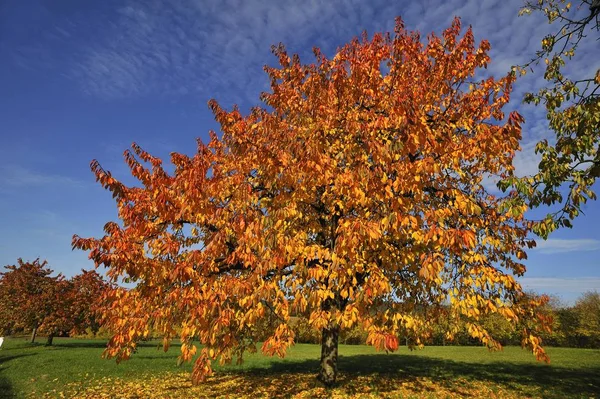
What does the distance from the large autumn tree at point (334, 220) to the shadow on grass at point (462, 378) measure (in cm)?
343

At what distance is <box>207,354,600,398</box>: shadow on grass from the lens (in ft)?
39.5

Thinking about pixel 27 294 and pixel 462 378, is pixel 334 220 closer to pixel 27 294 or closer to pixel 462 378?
pixel 462 378

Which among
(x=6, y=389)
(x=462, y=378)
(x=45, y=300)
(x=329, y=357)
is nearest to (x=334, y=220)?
(x=329, y=357)

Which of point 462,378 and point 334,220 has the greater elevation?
point 334,220

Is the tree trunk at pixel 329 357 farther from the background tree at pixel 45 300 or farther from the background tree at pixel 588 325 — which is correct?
the background tree at pixel 588 325

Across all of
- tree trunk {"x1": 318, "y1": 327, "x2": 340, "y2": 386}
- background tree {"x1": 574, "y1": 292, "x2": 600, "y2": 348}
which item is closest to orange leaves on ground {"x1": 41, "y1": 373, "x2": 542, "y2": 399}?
tree trunk {"x1": 318, "y1": 327, "x2": 340, "y2": 386}

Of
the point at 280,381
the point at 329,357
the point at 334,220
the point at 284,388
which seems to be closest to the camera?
the point at 334,220

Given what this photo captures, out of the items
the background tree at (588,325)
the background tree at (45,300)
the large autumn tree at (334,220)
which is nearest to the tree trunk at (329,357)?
the large autumn tree at (334,220)

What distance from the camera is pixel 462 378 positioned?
48.1ft

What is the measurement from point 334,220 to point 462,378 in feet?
36.3

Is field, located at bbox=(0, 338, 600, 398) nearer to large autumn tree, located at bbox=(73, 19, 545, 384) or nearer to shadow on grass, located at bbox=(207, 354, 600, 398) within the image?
shadow on grass, located at bbox=(207, 354, 600, 398)

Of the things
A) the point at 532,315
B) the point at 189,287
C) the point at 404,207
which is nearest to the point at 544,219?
the point at 532,315

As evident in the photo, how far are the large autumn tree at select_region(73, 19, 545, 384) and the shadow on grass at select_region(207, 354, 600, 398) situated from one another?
3425mm

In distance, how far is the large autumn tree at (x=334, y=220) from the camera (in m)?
6.42
